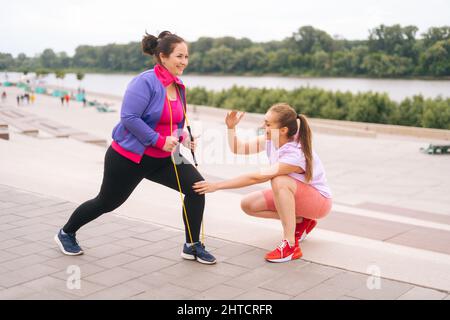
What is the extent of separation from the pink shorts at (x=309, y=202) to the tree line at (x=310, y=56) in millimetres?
40525

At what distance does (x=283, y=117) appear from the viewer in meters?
3.77

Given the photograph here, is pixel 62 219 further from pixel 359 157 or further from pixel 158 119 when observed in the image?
pixel 359 157

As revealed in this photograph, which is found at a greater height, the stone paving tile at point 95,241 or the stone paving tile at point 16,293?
the stone paving tile at point 16,293

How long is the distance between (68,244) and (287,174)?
1.62 m

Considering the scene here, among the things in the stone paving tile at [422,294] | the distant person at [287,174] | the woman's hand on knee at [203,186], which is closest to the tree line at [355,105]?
the distant person at [287,174]

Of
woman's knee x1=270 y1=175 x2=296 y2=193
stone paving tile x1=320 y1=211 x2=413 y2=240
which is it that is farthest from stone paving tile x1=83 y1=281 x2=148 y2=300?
stone paving tile x1=320 y1=211 x2=413 y2=240

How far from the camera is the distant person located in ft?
12.3

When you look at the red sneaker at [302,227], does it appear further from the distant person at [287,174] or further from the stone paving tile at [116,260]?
the stone paving tile at [116,260]

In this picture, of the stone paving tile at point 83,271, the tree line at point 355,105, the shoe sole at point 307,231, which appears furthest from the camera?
the tree line at point 355,105

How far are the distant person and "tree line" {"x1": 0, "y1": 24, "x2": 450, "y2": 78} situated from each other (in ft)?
133

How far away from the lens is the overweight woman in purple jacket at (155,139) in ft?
11.2

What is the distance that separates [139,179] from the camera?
3658mm

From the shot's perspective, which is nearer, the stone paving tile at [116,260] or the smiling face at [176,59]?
the smiling face at [176,59]

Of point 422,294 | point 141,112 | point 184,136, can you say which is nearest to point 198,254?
point 184,136
